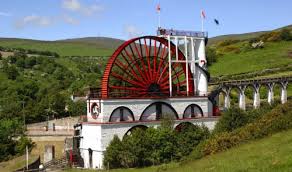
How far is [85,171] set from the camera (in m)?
43.9

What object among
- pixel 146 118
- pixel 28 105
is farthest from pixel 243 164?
pixel 28 105

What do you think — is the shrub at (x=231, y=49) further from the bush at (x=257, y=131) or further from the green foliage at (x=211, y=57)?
the bush at (x=257, y=131)

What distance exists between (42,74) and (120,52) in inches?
4067

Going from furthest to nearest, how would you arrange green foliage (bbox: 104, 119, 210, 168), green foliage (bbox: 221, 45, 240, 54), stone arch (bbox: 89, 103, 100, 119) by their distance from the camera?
green foliage (bbox: 221, 45, 240, 54) → stone arch (bbox: 89, 103, 100, 119) → green foliage (bbox: 104, 119, 210, 168)

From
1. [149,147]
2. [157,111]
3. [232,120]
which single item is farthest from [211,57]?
[149,147]

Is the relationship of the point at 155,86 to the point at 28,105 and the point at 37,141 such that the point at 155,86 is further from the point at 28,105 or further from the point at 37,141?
the point at 28,105

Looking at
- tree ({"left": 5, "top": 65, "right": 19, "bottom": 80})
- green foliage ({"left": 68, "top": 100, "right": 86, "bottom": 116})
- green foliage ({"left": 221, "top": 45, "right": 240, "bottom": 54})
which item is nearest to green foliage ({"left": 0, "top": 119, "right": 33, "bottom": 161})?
green foliage ({"left": 68, "top": 100, "right": 86, "bottom": 116})

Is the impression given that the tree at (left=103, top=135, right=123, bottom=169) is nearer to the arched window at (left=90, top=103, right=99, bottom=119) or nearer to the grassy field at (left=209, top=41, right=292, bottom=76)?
the arched window at (left=90, top=103, right=99, bottom=119)

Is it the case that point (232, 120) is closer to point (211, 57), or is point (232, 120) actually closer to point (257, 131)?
point (257, 131)

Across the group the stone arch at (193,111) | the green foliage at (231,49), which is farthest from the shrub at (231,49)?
the stone arch at (193,111)

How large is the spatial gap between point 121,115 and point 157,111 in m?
4.35

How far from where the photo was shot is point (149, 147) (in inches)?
1729

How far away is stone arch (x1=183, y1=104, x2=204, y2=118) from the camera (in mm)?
53588

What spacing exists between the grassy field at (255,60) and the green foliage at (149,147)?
68.2m
